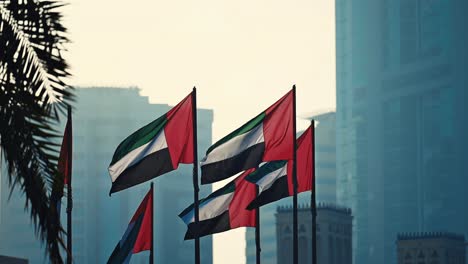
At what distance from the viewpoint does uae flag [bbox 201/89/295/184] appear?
37.2 m

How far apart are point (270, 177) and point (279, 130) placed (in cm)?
128

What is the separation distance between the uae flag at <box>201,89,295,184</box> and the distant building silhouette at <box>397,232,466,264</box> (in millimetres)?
143527

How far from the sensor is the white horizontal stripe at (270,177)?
3881 cm

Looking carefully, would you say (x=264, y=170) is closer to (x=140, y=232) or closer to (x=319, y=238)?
(x=140, y=232)

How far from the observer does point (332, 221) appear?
186500mm

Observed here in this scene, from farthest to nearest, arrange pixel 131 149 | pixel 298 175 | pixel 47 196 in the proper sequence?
1. pixel 298 175
2. pixel 131 149
3. pixel 47 196

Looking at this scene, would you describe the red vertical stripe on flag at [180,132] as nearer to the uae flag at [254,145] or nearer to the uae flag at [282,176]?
the uae flag at [254,145]

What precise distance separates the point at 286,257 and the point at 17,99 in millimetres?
164335

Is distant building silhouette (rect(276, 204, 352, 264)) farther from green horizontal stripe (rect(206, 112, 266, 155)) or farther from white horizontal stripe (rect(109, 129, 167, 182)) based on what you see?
white horizontal stripe (rect(109, 129, 167, 182))

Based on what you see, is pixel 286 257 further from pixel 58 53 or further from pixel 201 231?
pixel 58 53

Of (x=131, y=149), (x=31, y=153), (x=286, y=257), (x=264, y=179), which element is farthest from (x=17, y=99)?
(x=286, y=257)

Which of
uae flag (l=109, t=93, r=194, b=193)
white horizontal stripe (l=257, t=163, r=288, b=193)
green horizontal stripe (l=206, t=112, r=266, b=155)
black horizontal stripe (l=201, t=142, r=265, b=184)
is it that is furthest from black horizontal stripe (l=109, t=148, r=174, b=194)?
white horizontal stripe (l=257, t=163, r=288, b=193)

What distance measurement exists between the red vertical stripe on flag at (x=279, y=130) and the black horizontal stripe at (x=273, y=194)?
0.87m

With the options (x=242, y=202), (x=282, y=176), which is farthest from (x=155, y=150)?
(x=242, y=202)
